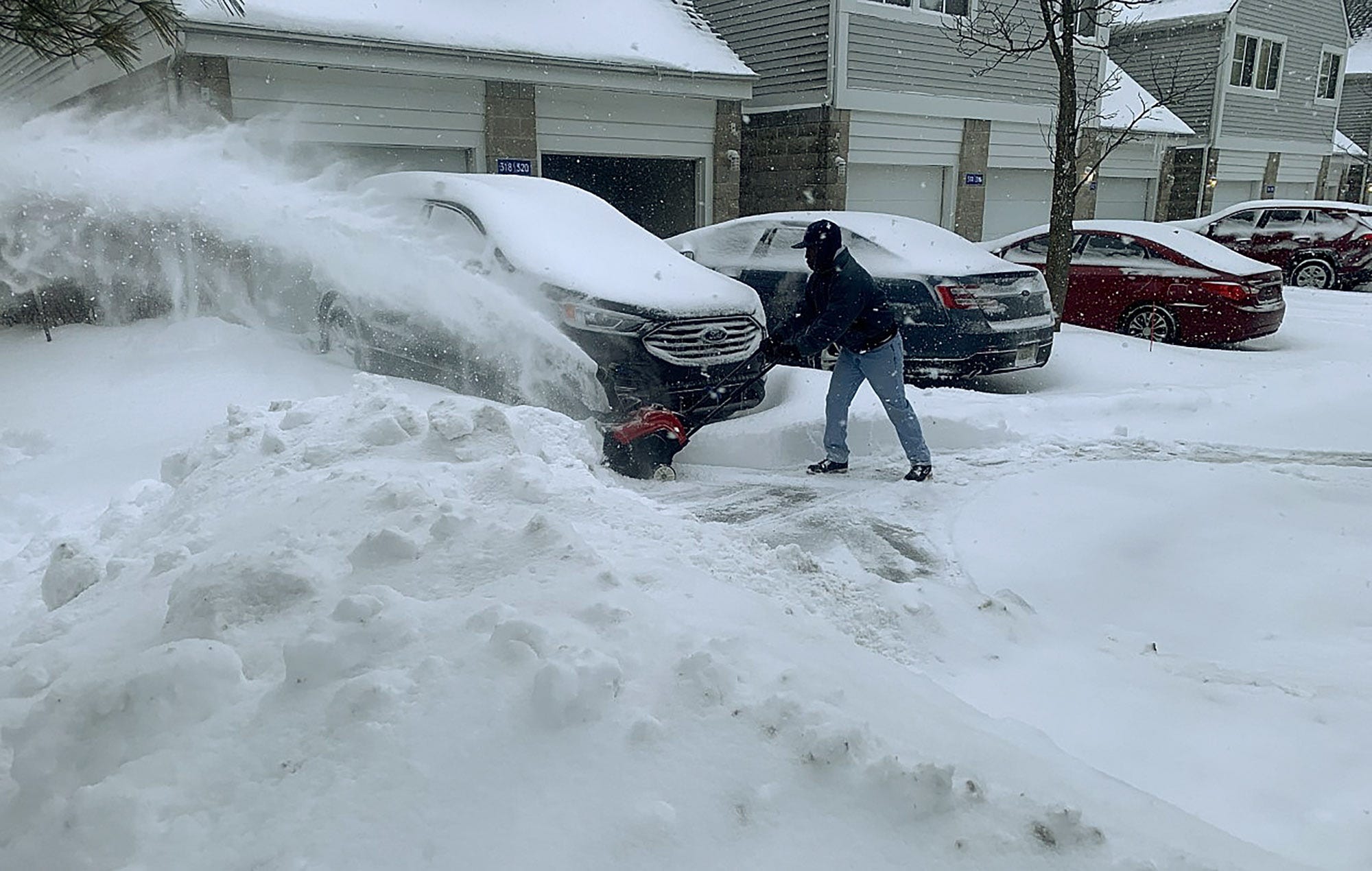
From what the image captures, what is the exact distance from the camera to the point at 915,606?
12.7ft

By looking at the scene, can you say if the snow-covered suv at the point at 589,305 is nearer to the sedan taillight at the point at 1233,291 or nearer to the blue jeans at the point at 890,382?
the blue jeans at the point at 890,382

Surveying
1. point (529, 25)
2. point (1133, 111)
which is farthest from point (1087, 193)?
point (529, 25)

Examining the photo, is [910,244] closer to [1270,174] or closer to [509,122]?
[509,122]

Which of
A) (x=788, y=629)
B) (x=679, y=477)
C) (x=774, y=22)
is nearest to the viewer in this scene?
(x=788, y=629)

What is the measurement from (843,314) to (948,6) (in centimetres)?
1222

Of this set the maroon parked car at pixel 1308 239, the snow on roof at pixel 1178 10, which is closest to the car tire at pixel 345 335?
the maroon parked car at pixel 1308 239

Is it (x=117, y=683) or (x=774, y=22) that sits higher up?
(x=774, y=22)

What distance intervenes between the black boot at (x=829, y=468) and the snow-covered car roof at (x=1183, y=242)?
249 inches

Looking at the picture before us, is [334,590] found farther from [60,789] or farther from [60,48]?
[60,48]

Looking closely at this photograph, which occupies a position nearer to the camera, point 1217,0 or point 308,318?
point 308,318

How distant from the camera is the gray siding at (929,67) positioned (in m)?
14.7

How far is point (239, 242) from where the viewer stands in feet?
23.8

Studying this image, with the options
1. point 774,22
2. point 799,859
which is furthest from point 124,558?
point 774,22

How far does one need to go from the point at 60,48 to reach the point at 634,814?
114 inches
